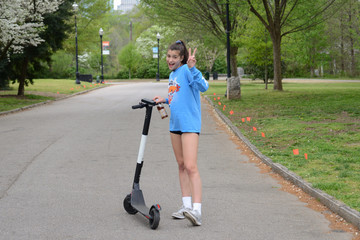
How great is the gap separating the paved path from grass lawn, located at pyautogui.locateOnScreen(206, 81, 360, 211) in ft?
1.80

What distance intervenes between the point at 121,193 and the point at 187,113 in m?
2.03

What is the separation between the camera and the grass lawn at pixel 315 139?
22.5 ft

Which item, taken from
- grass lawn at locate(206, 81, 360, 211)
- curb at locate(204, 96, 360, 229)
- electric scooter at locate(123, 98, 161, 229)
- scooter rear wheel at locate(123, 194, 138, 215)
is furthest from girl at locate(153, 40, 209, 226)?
grass lawn at locate(206, 81, 360, 211)

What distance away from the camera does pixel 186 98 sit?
16.8 ft

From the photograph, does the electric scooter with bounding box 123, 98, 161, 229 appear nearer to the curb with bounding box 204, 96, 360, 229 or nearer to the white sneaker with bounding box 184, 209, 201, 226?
the white sneaker with bounding box 184, 209, 201, 226

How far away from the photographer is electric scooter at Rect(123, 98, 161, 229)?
5.05 metres

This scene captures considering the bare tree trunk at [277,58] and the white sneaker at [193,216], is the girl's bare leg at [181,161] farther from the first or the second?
the bare tree trunk at [277,58]

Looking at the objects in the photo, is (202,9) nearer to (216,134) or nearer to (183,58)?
(216,134)

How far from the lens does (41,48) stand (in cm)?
2534

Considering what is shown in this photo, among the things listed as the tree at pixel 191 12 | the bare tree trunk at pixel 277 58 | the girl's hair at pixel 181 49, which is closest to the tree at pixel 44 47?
the tree at pixel 191 12

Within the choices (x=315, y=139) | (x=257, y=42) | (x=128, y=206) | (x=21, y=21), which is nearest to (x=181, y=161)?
(x=128, y=206)

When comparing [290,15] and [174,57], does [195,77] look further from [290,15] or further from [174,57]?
[290,15]

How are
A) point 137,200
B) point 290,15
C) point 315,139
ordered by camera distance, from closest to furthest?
point 137,200, point 315,139, point 290,15

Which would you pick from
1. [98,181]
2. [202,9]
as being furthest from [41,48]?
[98,181]
